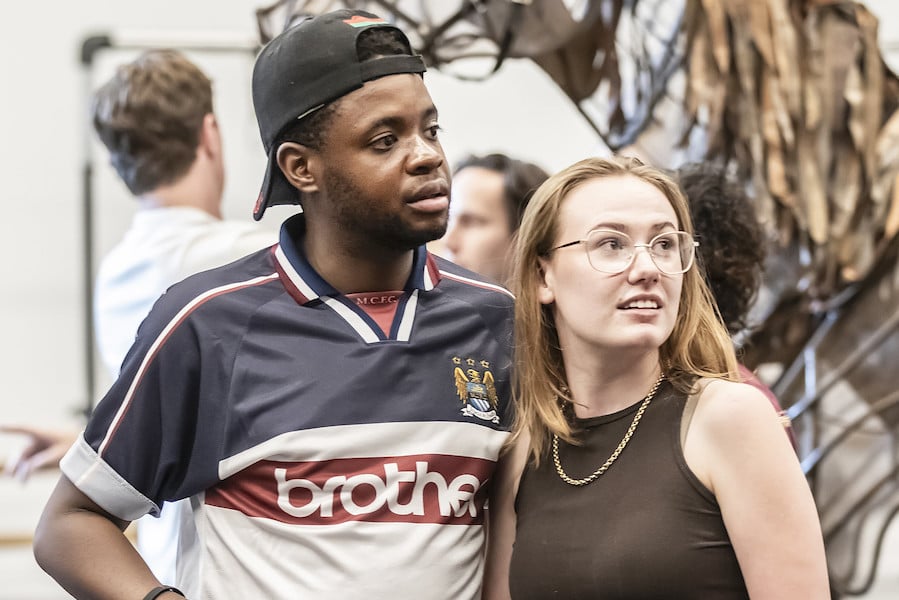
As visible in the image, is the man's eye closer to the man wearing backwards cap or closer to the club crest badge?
the man wearing backwards cap

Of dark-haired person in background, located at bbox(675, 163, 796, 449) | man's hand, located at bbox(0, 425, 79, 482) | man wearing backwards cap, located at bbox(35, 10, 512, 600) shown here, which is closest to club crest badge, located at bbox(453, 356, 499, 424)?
man wearing backwards cap, located at bbox(35, 10, 512, 600)

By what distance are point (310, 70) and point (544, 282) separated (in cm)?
39

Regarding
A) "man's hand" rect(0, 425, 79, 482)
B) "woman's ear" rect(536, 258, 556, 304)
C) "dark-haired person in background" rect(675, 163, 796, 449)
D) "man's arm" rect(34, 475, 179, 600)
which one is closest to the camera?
"man's arm" rect(34, 475, 179, 600)

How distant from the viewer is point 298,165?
1.46m

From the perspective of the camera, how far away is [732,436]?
1.27 metres

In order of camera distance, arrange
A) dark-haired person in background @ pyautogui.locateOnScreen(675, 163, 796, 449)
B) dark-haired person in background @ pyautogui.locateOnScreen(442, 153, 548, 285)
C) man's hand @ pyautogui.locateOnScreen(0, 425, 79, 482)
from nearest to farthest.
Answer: dark-haired person in background @ pyautogui.locateOnScreen(675, 163, 796, 449) → man's hand @ pyautogui.locateOnScreen(0, 425, 79, 482) → dark-haired person in background @ pyautogui.locateOnScreen(442, 153, 548, 285)

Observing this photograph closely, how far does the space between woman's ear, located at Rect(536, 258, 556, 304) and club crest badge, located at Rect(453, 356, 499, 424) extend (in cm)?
11

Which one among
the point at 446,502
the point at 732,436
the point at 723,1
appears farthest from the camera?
the point at 723,1

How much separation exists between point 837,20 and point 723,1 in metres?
0.26

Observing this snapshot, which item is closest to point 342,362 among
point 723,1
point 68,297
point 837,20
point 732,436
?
point 732,436

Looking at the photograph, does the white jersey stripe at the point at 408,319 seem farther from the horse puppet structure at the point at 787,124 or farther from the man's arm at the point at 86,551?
the horse puppet structure at the point at 787,124

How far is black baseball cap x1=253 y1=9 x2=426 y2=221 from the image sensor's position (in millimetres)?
1392

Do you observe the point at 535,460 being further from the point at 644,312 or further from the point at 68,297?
the point at 68,297

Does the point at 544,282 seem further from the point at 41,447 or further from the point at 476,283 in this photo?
the point at 41,447
